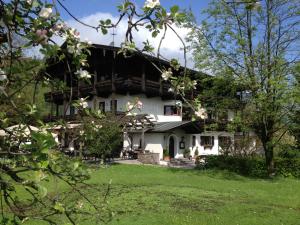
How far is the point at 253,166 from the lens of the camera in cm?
2603

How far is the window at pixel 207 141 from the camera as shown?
1752 inches

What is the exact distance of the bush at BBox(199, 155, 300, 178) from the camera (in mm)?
25219

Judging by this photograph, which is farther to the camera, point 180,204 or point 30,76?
point 180,204

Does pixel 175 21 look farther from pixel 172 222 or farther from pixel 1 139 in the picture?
pixel 172 222

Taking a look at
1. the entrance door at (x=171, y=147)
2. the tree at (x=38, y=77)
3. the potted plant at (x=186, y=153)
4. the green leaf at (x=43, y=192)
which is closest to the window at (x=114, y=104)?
the entrance door at (x=171, y=147)

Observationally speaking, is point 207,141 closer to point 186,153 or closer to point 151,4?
point 186,153

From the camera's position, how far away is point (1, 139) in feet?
9.66

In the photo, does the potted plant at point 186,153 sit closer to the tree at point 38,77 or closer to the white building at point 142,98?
the white building at point 142,98

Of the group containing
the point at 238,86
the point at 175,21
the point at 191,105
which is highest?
the point at 238,86

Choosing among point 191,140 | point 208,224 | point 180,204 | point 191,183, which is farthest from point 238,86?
point 191,140

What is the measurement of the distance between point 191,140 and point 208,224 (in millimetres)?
31796

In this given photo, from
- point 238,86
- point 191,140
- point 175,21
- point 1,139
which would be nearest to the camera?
point 175,21

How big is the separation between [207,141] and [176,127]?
8.91 m

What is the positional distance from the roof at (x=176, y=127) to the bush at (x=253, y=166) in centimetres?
857
